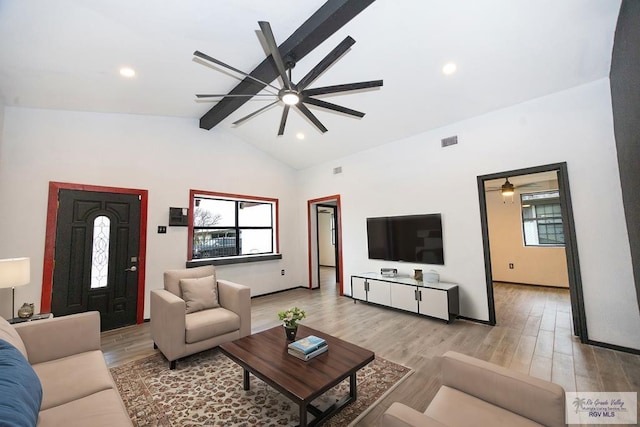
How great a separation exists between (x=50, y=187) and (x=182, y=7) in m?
3.13

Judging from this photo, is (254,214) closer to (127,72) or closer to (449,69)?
(127,72)

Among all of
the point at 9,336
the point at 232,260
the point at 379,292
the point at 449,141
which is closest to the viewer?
the point at 9,336

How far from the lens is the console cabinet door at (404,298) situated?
162 inches

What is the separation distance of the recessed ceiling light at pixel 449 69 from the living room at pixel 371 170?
0.22 m

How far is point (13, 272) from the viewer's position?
2361mm

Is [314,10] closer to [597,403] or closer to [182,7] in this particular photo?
[182,7]

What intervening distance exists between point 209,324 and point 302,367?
1425 millimetres

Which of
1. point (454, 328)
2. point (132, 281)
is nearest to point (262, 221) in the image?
point (132, 281)

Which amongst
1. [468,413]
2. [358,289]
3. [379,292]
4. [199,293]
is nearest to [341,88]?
[468,413]

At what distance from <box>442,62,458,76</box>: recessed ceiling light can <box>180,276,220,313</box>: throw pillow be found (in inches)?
153

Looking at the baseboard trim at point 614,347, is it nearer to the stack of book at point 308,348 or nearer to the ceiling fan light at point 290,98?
the stack of book at point 308,348

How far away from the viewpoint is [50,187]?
11.7ft

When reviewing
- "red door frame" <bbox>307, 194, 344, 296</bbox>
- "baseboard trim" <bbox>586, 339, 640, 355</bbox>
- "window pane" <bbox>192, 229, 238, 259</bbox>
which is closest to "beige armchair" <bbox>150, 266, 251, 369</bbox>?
"window pane" <bbox>192, 229, 238, 259</bbox>

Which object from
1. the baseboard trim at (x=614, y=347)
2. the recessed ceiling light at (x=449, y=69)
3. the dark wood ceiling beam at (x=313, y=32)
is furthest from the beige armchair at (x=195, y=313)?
the baseboard trim at (x=614, y=347)
